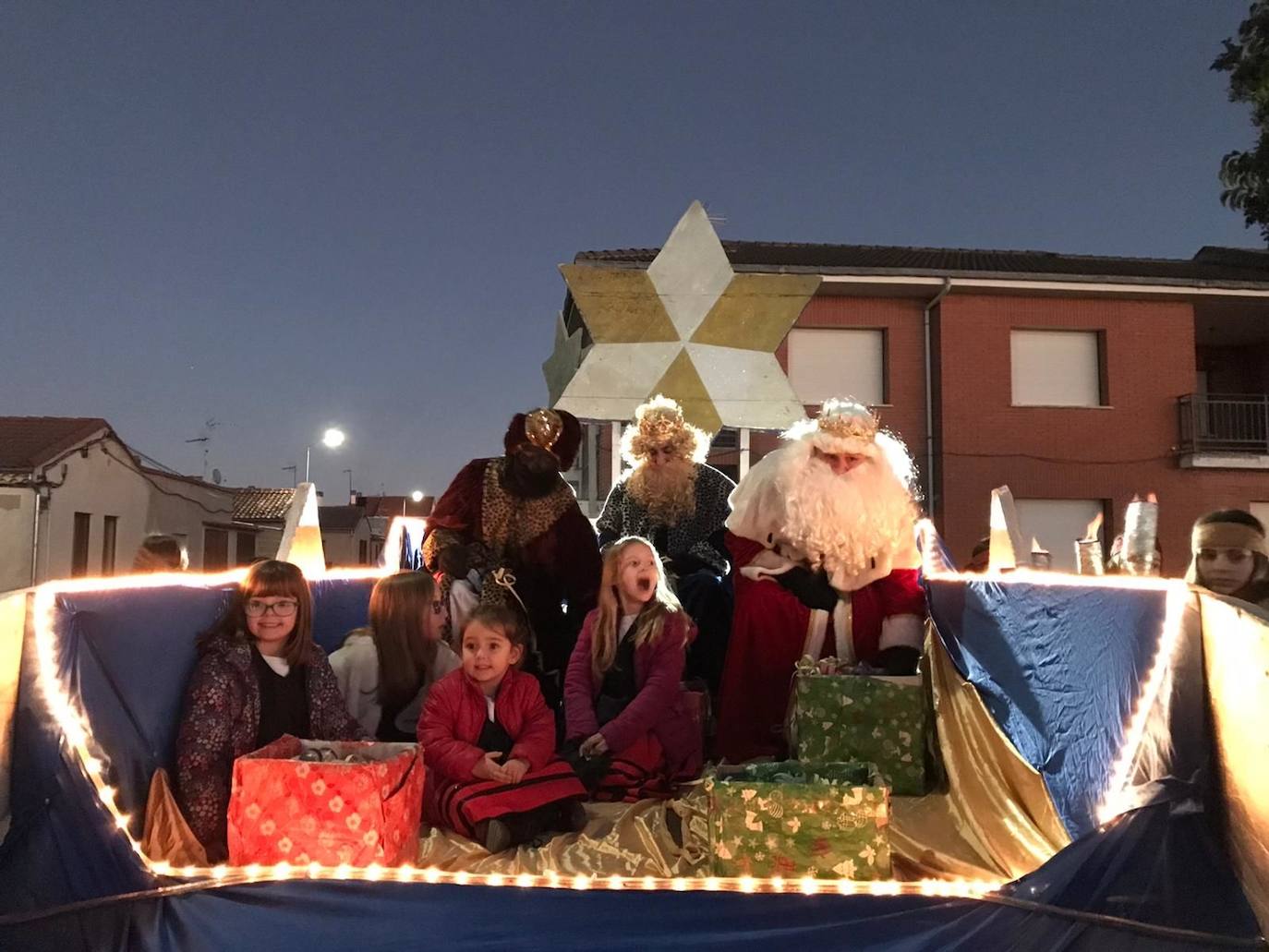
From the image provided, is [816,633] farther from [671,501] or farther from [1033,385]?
[1033,385]

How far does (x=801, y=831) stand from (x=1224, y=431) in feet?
59.5

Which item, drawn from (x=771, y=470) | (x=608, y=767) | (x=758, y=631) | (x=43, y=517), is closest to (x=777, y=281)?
(x=771, y=470)

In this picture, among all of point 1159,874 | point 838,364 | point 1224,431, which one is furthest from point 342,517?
point 1159,874

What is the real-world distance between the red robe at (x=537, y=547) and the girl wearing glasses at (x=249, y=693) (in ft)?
5.02

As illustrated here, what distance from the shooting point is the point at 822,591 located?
429cm

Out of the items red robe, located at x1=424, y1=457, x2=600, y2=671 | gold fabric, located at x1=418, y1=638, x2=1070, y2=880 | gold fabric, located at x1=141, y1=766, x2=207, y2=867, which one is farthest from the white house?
gold fabric, located at x1=418, y1=638, x2=1070, y2=880

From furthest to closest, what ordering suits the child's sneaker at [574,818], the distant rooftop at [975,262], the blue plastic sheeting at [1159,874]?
the distant rooftop at [975,262]
the child's sneaker at [574,818]
the blue plastic sheeting at [1159,874]

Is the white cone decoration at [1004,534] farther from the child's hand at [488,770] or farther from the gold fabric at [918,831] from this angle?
the child's hand at [488,770]

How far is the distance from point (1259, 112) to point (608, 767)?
526 inches

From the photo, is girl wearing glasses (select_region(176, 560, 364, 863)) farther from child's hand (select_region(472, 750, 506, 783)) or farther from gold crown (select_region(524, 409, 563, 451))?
gold crown (select_region(524, 409, 563, 451))

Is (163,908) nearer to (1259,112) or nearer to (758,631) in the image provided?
(758,631)

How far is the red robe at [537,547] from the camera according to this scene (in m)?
4.91

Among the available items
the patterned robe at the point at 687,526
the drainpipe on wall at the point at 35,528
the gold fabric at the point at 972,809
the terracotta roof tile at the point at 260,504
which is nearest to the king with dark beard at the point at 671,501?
the patterned robe at the point at 687,526

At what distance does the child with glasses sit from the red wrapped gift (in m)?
1.07
